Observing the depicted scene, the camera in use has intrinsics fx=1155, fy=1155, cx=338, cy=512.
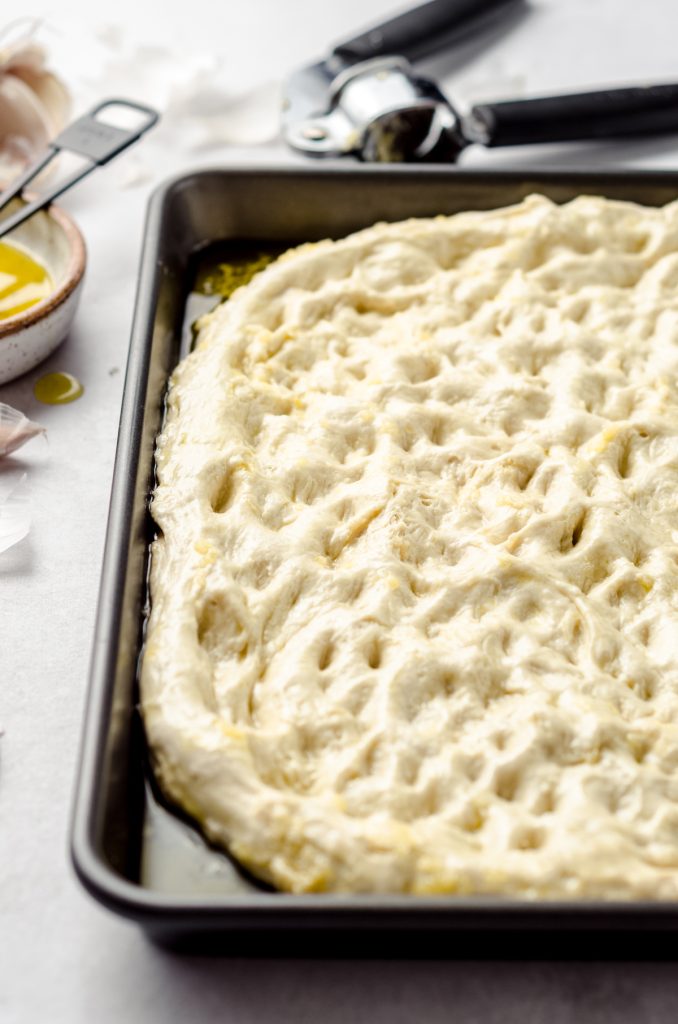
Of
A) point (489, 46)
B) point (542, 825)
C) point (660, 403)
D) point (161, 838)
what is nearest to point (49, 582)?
point (161, 838)

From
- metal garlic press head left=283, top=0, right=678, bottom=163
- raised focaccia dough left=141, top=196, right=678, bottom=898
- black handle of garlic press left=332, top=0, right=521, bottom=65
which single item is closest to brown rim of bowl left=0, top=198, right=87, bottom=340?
raised focaccia dough left=141, top=196, right=678, bottom=898

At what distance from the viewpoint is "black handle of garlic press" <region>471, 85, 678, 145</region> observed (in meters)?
2.75

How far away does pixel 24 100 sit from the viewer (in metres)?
2.74

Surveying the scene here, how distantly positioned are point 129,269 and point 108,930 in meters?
1.60

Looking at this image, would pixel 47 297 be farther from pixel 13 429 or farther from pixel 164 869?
pixel 164 869

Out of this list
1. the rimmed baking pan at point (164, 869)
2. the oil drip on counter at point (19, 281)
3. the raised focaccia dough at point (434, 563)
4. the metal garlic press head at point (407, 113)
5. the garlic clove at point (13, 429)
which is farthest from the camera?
the metal garlic press head at point (407, 113)

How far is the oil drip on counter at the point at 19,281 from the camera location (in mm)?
2334

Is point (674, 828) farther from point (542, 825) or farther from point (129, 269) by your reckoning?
point (129, 269)

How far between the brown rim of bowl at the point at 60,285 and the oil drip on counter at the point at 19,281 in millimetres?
25

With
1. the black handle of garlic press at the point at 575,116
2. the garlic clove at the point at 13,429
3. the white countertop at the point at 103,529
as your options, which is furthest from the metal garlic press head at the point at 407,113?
the garlic clove at the point at 13,429

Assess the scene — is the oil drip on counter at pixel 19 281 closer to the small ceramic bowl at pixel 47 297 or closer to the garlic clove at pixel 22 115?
the small ceramic bowl at pixel 47 297

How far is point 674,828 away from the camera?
1463mm

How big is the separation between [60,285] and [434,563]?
1.00 metres

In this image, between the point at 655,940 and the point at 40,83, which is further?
the point at 40,83
